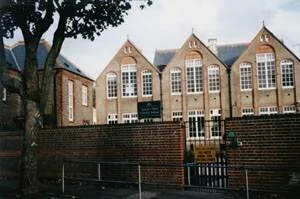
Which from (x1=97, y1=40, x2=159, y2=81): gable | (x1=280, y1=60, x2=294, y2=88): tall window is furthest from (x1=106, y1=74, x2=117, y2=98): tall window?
(x1=280, y1=60, x2=294, y2=88): tall window

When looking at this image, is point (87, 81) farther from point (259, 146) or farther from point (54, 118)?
point (259, 146)

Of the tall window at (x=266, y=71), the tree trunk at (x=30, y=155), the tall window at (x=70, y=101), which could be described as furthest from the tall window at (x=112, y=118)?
the tree trunk at (x=30, y=155)

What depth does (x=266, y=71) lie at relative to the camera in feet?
139

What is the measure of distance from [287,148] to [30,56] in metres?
8.08

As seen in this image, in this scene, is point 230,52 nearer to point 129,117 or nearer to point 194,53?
point 194,53

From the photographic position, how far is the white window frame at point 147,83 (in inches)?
1759

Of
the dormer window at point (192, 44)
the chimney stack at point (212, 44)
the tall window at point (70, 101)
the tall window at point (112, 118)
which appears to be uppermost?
the chimney stack at point (212, 44)

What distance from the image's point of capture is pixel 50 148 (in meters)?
15.7

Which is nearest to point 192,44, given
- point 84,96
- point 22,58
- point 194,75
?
point 194,75

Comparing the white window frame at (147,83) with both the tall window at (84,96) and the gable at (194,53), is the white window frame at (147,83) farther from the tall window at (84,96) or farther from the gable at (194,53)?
the tall window at (84,96)

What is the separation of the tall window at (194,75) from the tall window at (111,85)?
873 cm

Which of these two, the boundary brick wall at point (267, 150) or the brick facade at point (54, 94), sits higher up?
the brick facade at point (54, 94)

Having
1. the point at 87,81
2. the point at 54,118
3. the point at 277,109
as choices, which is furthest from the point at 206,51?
the point at 54,118

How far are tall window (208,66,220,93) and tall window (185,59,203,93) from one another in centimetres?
100
